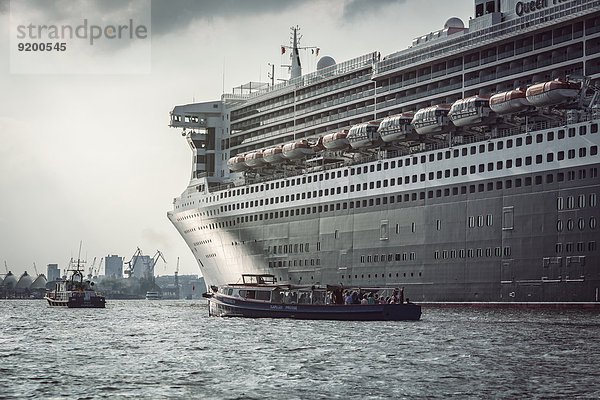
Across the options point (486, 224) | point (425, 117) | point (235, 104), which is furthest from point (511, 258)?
point (235, 104)

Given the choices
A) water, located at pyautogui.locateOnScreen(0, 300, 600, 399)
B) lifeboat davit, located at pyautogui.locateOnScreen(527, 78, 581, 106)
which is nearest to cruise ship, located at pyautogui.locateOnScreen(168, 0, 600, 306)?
lifeboat davit, located at pyautogui.locateOnScreen(527, 78, 581, 106)

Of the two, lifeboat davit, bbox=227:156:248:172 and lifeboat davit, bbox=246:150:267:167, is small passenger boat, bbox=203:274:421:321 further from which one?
lifeboat davit, bbox=227:156:248:172

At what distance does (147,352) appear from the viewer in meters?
43.4

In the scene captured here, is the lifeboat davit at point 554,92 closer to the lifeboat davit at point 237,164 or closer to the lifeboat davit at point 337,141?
the lifeboat davit at point 337,141

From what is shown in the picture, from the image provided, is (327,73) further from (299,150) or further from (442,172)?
(442,172)

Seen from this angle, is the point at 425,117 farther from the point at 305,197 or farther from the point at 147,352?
the point at 147,352

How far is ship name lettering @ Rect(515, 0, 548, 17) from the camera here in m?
78.7

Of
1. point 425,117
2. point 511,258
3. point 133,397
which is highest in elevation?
point 425,117

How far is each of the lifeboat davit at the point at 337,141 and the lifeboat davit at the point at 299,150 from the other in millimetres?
3794

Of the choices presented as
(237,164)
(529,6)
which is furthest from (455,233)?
(237,164)

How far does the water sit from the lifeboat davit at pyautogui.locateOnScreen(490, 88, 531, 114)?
1905 centimetres

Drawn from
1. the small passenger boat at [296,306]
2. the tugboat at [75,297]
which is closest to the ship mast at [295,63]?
the tugboat at [75,297]

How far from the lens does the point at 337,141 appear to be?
9400cm

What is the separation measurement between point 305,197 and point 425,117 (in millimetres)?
16839
